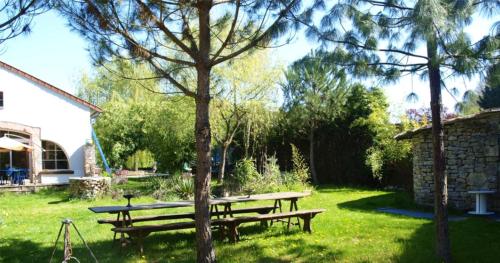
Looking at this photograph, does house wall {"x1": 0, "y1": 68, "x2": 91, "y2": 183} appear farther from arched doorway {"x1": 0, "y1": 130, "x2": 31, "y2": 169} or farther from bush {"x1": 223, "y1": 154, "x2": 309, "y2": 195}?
bush {"x1": 223, "y1": 154, "x2": 309, "y2": 195}

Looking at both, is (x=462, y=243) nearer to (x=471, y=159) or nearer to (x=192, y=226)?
→ (x=192, y=226)

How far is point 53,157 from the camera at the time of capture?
18875 millimetres

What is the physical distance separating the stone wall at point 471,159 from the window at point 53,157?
14.2 metres

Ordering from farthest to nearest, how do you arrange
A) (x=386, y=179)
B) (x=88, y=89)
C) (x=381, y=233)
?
(x=88, y=89)
(x=386, y=179)
(x=381, y=233)

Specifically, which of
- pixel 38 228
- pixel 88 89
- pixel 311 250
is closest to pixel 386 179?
pixel 311 250

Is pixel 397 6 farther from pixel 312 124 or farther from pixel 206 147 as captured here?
pixel 312 124

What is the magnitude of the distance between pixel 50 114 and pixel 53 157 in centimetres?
177

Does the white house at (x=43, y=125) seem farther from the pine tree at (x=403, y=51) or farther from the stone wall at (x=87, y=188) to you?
the pine tree at (x=403, y=51)

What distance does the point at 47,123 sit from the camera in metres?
18.5

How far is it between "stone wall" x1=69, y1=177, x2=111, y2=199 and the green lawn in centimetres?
386

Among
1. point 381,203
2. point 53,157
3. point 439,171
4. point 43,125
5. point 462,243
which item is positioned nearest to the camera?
point 439,171

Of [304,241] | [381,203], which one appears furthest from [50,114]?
[304,241]

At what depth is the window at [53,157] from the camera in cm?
1881

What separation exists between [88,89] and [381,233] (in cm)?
2971
